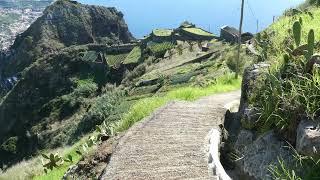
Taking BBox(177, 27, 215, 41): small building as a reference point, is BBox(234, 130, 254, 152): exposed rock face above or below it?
below

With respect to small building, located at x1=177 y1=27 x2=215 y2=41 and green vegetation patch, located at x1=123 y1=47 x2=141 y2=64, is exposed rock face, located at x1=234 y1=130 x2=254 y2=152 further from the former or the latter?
small building, located at x1=177 y1=27 x2=215 y2=41

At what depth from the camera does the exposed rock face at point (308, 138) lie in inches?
304

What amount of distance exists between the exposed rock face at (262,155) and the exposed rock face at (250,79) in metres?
1.42

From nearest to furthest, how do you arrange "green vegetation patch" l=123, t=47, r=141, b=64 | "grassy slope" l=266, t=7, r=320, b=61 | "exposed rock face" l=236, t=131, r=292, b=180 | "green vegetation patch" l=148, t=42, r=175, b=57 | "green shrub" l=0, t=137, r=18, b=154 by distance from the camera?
"exposed rock face" l=236, t=131, r=292, b=180 < "grassy slope" l=266, t=7, r=320, b=61 < "green shrub" l=0, t=137, r=18, b=154 < "green vegetation patch" l=148, t=42, r=175, b=57 < "green vegetation patch" l=123, t=47, r=141, b=64

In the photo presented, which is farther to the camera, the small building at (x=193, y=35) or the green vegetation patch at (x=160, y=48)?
the small building at (x=193, y=35)

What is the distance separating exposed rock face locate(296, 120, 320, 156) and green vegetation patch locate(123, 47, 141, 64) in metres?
71.8

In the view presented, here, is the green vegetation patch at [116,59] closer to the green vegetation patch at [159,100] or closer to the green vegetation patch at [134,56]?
the green vegetation patch at [134,56]

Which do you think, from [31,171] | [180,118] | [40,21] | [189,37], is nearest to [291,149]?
[180,118]

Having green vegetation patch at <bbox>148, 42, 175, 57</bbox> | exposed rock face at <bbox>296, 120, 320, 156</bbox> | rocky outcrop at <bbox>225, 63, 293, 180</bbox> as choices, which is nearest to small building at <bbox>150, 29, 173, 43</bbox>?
green vegetation patch at <bbox>148, 42, 175, 57</bbox>

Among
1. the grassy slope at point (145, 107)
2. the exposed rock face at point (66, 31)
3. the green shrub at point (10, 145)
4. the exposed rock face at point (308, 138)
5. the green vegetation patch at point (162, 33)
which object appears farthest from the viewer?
the exposed rock face at point (66, 31)

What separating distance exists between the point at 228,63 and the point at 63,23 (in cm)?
9673

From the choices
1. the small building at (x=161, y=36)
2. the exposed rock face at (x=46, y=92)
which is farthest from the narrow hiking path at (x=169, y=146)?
the small building at (x=161, y=36)

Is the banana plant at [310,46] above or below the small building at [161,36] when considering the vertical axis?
below

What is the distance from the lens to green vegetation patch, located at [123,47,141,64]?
264 ft
